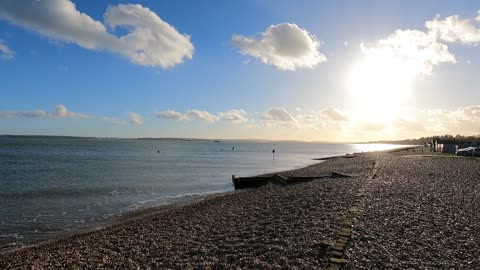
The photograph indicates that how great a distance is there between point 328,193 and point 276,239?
881cm

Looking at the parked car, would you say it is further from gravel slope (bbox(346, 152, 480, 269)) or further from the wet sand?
the wet sand

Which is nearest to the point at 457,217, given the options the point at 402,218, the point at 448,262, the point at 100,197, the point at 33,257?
the point at 402,218

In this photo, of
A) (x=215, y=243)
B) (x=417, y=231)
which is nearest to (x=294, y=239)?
(x=215, y=243)

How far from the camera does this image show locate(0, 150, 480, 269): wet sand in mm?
8914

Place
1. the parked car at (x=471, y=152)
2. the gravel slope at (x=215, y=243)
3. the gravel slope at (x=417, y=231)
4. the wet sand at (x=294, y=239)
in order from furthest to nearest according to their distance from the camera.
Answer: the parked car at (x=471, y=152) → the gravel slope at (x=215, y=243) → the wet sand at (x=294, y=239) → the gravel slope at (x=417, y=231)

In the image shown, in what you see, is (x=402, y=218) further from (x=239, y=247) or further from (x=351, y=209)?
(x=239, y=247)

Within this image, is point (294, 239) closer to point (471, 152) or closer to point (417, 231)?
point (417, 231)

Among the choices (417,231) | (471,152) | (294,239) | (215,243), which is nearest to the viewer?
(294,239)

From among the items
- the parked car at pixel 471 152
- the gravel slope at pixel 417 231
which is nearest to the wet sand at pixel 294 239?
the gravel slope at pixel 417 231

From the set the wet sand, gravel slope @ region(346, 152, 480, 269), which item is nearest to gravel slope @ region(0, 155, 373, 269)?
the wet sand

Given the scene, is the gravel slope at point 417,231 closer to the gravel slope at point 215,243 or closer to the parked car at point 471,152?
the gravel slope at point 215,243

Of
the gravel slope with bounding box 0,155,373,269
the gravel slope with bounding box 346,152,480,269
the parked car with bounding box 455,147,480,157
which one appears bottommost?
the gravel slope with bounding box 0,155,373,269

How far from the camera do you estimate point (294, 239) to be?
10531 mm

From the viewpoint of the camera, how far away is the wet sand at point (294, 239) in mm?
8914
